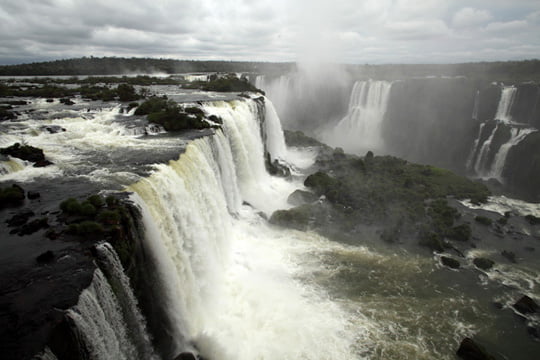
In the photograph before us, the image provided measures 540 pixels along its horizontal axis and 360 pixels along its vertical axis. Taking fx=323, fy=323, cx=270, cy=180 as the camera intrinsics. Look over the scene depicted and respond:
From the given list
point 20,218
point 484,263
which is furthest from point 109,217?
point 484,263

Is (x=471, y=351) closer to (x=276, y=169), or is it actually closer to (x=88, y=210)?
(x=88, y=210)

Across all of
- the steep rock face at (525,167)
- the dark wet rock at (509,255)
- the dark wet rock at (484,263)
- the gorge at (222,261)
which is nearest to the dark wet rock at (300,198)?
the gorge at (222,261)

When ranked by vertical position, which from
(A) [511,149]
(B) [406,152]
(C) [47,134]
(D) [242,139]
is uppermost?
(C) [47,134]

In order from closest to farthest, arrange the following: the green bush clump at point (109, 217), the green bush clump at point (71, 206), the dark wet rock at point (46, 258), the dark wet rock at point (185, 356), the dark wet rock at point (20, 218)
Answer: the dark wet rock at point (46, 258) → the green bush clump at point (109, 217) → the dark wet rock at point (20, 218) → the green bush clump at point (71, 206) → the dark wet rock at point (185, 356)

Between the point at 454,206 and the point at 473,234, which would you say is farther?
the point at 454,206

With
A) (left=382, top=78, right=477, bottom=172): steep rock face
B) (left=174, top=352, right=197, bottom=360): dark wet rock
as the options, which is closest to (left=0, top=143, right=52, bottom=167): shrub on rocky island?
(left=174, top=352, right=197, bottom=360): dark wet rock

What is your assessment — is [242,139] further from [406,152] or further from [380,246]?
[406,152]

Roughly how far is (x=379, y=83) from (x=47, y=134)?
34879 millimetres

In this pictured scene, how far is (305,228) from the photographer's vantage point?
54.3 feet

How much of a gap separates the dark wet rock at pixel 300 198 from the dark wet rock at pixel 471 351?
10.9 metres

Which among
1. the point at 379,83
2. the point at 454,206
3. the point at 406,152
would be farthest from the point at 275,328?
the point at 379,83

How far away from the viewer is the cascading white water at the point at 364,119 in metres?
38.4

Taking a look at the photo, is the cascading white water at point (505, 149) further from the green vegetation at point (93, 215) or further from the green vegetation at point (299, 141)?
the green vegetation at point (93, 215)

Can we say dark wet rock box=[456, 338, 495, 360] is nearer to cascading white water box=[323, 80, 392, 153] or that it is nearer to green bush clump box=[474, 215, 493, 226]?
green bush clump box=[474, 215, 493, 226]
